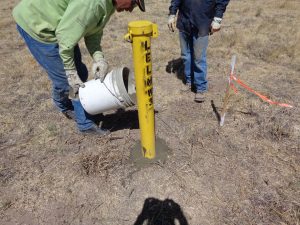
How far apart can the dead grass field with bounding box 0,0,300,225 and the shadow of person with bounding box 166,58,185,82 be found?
0.04 metres

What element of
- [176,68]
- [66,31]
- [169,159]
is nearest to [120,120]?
[169,159]

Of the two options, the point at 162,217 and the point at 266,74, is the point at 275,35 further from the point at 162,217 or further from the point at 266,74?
the point at 162,217

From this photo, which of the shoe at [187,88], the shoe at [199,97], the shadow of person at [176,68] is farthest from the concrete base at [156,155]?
the shadow of person at [176,68]

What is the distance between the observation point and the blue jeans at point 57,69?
2814 mm

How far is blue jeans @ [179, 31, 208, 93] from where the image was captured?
392 centimetres

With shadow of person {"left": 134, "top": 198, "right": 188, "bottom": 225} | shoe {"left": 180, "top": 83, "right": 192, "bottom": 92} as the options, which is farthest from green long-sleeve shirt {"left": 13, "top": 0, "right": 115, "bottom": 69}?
shoe {"left": 180, "top": 83, "right": 192, "bottom": 92}

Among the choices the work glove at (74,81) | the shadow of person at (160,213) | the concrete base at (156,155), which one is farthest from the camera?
the concrete base at (156,155)

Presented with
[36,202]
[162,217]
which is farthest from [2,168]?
[162,217]

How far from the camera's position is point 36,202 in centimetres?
273

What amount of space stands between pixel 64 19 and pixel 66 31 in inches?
3.6

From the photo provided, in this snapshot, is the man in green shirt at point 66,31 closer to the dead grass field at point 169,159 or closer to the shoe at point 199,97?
the dead grass field at point 169,159

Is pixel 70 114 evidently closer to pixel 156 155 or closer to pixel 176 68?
pixel 156 155

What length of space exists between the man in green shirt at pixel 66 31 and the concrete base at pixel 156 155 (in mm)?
569

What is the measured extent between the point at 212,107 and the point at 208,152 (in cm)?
98
